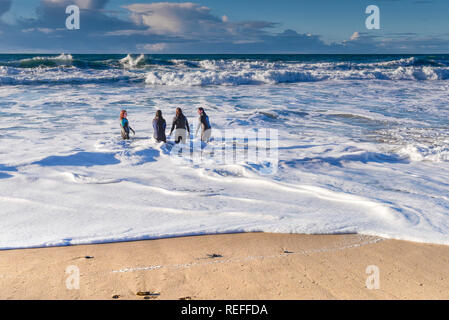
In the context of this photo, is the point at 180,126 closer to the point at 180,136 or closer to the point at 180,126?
the point at 180,126

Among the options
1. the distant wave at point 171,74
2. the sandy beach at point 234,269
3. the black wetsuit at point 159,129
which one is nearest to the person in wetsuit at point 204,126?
the black wetsuit at point 159,129

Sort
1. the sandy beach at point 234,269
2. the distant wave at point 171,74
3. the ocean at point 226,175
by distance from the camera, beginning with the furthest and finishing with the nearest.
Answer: the distant wave at point 171,74 → the ocean at point 226,175 → the sandy beach at point 234,269

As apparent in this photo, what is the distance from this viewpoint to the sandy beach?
3584 mm

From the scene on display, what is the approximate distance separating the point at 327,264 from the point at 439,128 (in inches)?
421

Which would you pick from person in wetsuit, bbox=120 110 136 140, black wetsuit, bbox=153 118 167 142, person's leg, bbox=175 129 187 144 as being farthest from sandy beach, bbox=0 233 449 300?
person in wetsuit, bbox=120 110 136 140

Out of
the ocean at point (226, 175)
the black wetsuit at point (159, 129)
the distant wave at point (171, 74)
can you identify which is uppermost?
the distant wave at point (171, 74)

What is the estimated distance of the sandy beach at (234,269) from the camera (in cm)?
358

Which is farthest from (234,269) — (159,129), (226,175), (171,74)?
(171,74)

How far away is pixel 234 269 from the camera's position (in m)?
4.02

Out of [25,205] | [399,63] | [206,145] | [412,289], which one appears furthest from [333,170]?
[399,63]

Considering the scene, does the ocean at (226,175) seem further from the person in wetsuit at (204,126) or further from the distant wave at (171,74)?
the distant wave at (171,74)

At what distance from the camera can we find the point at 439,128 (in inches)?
493

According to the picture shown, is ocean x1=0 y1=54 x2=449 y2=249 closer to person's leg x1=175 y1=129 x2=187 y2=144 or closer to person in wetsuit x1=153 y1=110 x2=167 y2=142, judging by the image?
person in wetsuit x1=153 y1=110 x2=167 y2=142

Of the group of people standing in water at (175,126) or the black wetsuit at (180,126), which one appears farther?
the black wetsuit at (180,126)
